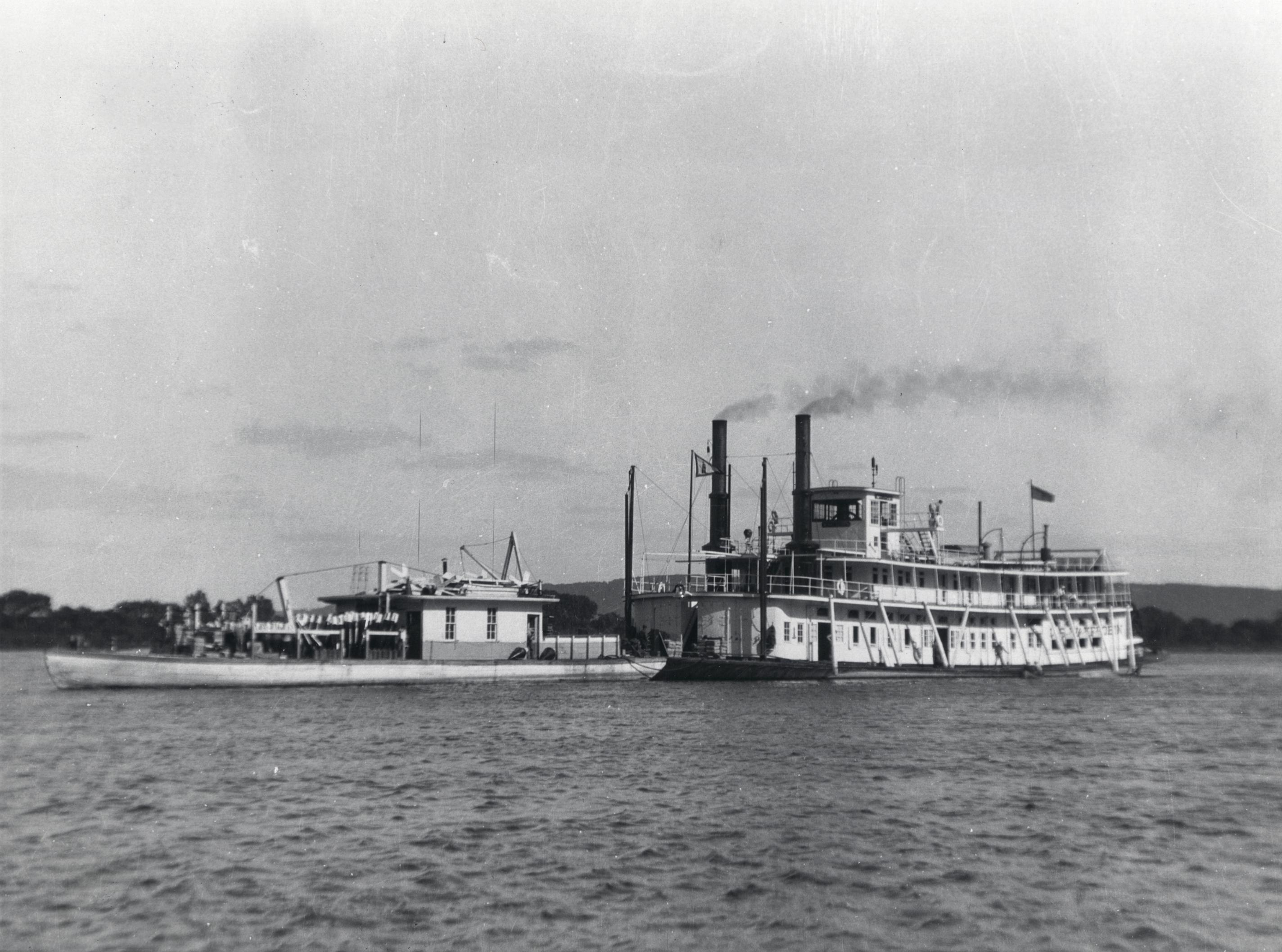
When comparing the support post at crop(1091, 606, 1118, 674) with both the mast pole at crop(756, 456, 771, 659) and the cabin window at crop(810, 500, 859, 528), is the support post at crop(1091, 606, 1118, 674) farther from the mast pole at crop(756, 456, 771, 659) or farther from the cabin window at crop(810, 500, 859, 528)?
the mast pole at crop(756, 456, 771, 659)

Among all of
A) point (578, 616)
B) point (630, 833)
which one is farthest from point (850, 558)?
point (578, 616)

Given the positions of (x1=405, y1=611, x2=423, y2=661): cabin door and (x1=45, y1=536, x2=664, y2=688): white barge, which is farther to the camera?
(x1=405, y1=611, x2=423, y2=661): cabin door

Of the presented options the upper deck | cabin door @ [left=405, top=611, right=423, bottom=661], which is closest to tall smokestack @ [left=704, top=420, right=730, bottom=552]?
the upper deck

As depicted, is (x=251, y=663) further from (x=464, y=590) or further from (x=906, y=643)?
(x=906, y=643)

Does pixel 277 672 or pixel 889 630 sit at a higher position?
pixel 889 630

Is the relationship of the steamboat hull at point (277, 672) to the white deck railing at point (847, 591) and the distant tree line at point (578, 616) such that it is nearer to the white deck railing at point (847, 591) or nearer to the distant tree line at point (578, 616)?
the white deck railing at point (847, 591)

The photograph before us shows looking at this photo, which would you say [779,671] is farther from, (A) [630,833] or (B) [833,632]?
(A) [630,833]
